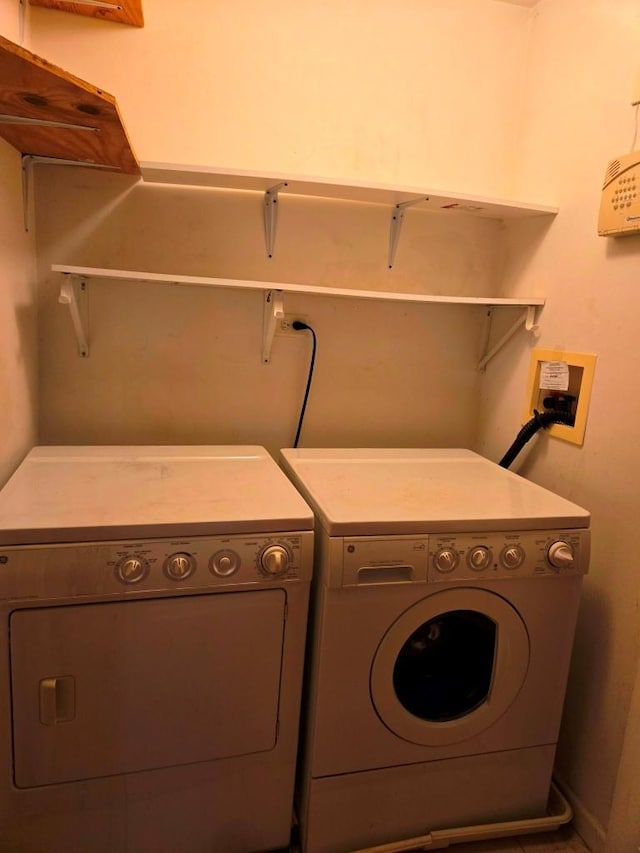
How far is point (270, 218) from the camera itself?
1.84m

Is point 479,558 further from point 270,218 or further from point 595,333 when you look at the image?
point 270,218

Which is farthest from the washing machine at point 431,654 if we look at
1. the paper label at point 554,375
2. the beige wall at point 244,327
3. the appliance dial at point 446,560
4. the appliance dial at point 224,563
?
the beige wall at point 244,327

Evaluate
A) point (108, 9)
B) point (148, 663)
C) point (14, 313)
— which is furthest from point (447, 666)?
point (108, 9)

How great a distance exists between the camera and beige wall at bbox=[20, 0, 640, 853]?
154 centimetres

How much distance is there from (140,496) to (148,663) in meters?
0.38

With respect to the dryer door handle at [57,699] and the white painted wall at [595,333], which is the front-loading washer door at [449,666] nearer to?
the white painted wall at [595,333]

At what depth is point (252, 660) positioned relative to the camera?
50.3 inches

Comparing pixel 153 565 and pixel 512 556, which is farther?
pixel 512 556

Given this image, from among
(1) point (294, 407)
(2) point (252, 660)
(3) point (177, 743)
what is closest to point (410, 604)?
(2) point (252, 660)

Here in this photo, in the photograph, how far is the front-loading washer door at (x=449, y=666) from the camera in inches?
53.4

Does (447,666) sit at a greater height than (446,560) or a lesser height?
lesser

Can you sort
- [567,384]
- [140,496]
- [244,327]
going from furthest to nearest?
[244,327]
[567,384]
[140,496]

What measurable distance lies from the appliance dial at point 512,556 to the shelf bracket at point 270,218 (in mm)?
1226

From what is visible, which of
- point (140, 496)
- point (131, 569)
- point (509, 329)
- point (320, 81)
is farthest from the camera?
point (509, 329)
